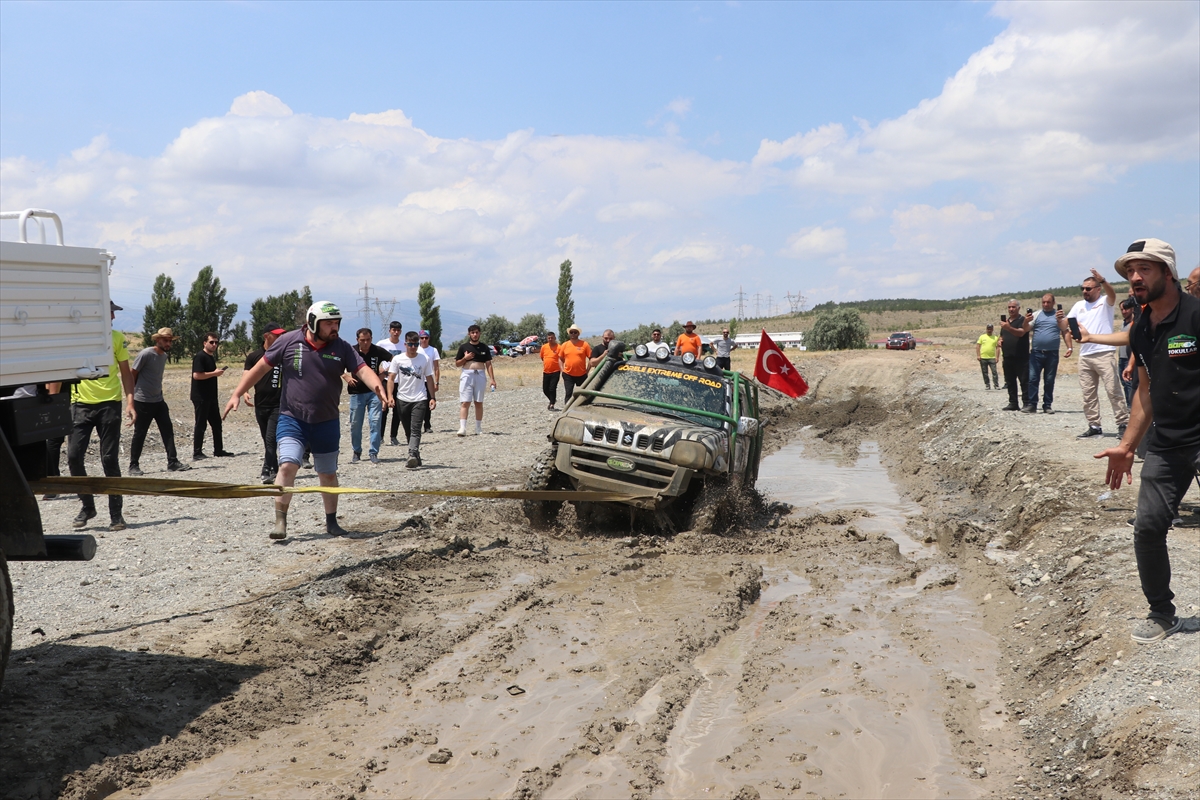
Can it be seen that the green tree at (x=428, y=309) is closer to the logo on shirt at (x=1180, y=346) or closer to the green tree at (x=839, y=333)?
the green tree at (x=839, y=333)

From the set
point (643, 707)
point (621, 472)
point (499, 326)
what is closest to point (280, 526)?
point (621, 472)

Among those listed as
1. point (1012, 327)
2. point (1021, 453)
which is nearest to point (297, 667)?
point (1021, 453)

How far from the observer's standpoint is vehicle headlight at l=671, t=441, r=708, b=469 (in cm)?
823

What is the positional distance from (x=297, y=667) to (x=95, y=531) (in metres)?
4.49

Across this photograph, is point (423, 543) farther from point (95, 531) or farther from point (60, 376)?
point (60, 376)

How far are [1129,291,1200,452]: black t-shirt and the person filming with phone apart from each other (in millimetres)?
5985

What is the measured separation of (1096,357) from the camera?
11453 millimetres

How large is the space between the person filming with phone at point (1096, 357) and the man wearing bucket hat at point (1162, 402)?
5.93 meters

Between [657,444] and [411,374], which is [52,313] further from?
[411,374]

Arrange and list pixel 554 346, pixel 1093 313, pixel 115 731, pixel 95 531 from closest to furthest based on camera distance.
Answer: pixel 115 731 < pixel 95 531 < pixel 1093 313 < pixel 554 346

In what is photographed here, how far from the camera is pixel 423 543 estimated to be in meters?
7.93

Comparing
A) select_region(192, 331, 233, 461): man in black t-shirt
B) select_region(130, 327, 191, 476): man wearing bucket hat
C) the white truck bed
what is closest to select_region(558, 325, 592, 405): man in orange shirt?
select_region(192, 331, 233, 461): man in black t-shirt

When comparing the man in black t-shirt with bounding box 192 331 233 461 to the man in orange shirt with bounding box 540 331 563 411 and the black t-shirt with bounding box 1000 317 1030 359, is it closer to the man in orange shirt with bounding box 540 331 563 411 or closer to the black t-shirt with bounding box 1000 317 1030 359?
the man in orange shirt with bounding box 540 331 563 411

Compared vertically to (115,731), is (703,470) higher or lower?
higher
